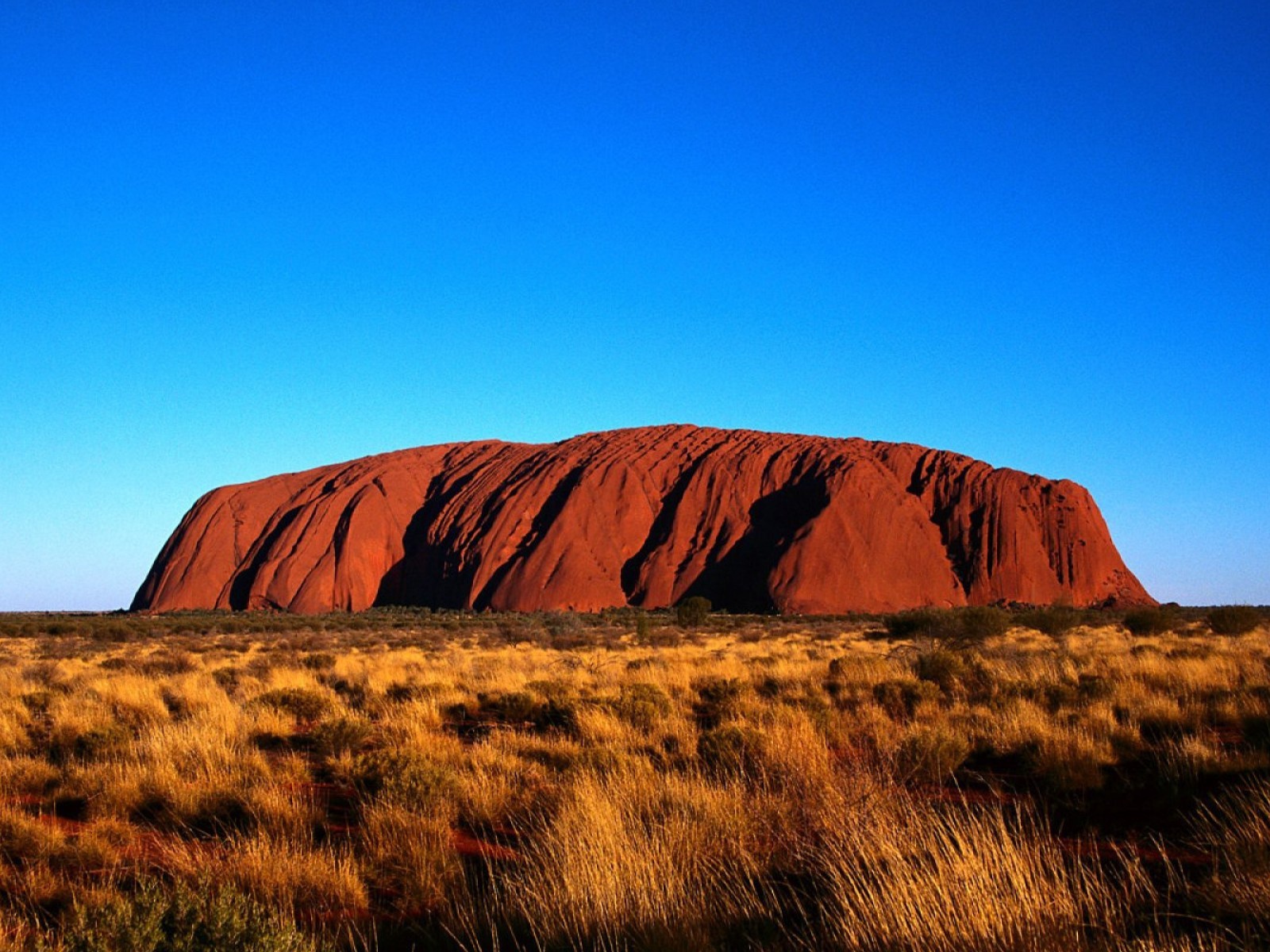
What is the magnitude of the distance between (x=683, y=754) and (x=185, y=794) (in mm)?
4028

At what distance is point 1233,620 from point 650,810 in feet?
88.3

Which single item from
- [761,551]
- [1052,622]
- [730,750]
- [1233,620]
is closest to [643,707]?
[730,750]

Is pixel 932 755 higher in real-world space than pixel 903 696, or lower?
higher

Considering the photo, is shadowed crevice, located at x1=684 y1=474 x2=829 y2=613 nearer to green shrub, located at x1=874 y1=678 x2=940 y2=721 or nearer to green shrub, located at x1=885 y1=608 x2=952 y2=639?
green shrub, located at x1=885 y1=608 x2=952 y2=639

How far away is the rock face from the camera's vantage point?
60.7 meters

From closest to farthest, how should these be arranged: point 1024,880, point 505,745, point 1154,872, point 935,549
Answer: point 1024,880 → point 1154,872 → point 505,745 → point 935,549

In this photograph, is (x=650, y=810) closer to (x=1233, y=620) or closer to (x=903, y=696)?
(x=903, y=696)

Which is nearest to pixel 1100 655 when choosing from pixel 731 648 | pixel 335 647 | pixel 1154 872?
pixel 731 648

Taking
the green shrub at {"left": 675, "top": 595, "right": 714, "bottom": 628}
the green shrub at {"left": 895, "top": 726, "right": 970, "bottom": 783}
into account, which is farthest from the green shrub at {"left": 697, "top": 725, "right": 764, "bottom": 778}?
the green shrub at {"left": 675, "top": 595, "right": 714, "bottom": 628}

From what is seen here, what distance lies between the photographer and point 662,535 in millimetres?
65438

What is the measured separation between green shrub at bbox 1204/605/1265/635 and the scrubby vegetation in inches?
502

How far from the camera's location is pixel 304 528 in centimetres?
6962

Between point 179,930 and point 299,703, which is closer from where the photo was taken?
point 179,930

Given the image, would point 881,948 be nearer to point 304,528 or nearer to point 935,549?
point 935,549
